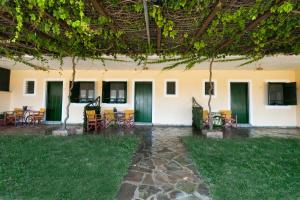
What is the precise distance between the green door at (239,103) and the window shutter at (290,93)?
1463mm

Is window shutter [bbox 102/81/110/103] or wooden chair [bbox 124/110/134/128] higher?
window shutter [bbox 102/81/110/103]

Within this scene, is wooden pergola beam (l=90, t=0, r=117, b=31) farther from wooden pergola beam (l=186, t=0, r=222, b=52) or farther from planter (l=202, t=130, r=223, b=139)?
planter (l=202, t=130, r=223, b=139)

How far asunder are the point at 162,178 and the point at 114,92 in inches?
256

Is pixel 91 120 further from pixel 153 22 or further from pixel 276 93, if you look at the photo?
pixel 276 93

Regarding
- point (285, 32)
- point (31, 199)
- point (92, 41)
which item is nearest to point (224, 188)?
point (31, 199)

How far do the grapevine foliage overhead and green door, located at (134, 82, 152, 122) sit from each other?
4329mm

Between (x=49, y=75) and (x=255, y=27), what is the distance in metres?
8.50

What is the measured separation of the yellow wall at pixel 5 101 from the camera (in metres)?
8.98

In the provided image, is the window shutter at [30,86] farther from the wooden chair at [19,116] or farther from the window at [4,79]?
the wooden chair at [19,116]

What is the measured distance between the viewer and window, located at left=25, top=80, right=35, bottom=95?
373 inches

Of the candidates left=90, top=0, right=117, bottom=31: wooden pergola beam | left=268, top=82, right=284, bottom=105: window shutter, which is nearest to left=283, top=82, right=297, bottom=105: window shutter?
left=268, top=82, right=284, bottom=105: window shutter

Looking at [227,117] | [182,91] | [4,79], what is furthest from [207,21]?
[4,79]

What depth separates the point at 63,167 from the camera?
11.4 feet

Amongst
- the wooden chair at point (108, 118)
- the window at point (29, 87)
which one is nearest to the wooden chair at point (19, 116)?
the window at point (29, 87)
